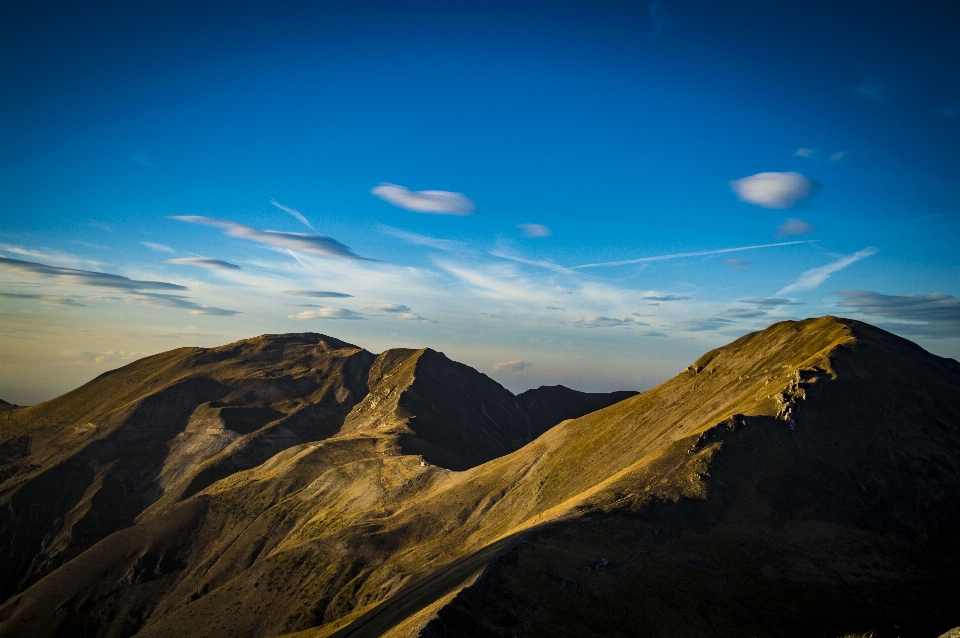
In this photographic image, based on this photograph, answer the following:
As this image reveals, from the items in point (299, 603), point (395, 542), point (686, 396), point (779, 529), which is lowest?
point (299, 603)

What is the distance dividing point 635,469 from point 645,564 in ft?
82.2

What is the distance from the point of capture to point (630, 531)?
73.6m

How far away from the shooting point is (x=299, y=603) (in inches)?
4033

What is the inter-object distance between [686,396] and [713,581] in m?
74.3

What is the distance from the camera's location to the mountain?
60469 mm

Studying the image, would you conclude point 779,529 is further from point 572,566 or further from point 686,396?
point 686,396

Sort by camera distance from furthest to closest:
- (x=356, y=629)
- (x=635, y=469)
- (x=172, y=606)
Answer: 1. (x=172, y=606)
2. (x=635, y=469)
3. (x=356, y=629)

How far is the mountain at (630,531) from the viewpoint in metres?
60.5

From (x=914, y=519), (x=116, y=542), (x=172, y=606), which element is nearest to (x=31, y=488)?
(x=116, y=542)

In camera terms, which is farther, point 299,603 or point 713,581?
point 299,603

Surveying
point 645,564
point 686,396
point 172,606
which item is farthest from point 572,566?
point 172,606

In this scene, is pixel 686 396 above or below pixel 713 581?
above

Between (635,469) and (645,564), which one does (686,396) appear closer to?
(635,469)

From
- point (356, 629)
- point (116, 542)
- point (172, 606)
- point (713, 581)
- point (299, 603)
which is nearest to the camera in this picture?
point (713, 581)
